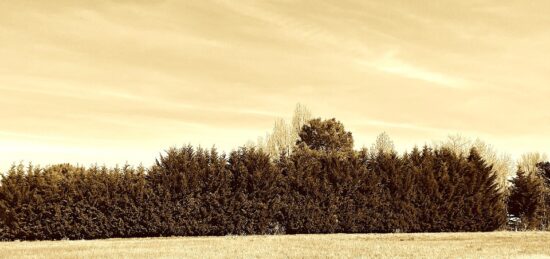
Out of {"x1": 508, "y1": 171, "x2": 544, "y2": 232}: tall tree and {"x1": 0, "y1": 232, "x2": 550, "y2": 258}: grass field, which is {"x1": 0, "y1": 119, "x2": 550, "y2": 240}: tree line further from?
{"x1": 0, "y1": 232, "x2": 550, "y2": 258}: grass field

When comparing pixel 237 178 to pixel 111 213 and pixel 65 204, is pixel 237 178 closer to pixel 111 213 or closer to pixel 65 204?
pixel 111 213

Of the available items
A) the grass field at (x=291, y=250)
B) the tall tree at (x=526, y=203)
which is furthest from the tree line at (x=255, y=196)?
the grass field at (x=291, y=250)

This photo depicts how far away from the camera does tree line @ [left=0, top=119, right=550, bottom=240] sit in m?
33.2

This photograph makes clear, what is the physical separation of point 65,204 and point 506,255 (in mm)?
22655

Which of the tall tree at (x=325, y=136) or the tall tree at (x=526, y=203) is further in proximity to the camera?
the tall tree at (x=325, y=136)

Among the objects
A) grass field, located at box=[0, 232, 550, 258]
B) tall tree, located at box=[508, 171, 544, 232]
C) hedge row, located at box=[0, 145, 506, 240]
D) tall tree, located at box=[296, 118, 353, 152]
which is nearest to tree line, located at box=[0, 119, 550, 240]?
hedge row, located at box=[0, 145, 506, 240]

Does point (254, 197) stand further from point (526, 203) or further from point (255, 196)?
point (526, 203)

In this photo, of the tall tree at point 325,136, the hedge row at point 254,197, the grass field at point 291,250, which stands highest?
the tall tree at point 325,136

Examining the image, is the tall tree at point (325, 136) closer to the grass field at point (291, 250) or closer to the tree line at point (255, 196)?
the tree line at point (255, 196)

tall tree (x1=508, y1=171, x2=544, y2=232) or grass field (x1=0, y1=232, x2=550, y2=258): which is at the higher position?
tall tree (x1=508, y1=171, x2=544, y2=232)

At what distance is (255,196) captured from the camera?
35.5m

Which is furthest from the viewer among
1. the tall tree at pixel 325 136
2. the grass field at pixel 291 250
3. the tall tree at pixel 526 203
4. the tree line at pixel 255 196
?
the tall tree at pixel 325 136

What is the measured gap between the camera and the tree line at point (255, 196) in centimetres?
3316

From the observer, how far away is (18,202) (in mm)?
32812
